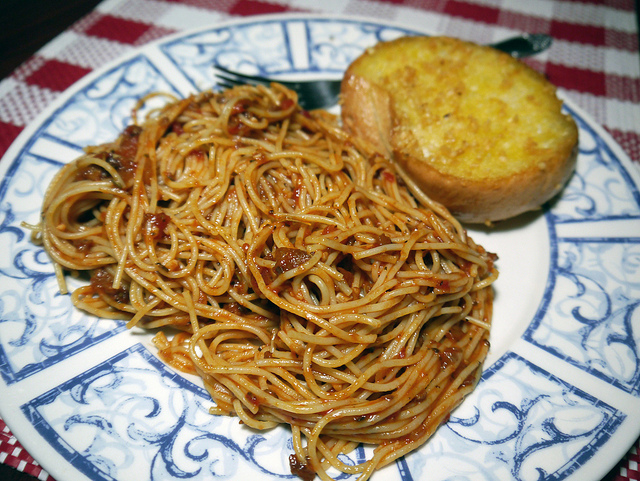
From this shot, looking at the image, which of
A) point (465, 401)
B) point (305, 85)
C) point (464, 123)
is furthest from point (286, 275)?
point (305, 85)

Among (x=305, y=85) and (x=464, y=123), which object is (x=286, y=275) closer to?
(x=464, y=123)

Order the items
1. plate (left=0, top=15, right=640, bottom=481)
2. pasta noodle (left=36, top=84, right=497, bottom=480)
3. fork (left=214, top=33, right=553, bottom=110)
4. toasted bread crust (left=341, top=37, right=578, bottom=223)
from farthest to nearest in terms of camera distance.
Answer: fork (left=214, top=33, right=553, bottom=110), toasted bread crust (left=341, top=37, right=578, bottom=223), pasta noodle (left=36, top=84, right=497, bottom=480), plate (left=0, top=15, right=640, bottom=481)

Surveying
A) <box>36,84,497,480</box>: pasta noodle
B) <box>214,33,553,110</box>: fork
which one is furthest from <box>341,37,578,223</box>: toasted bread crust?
<box>214,33,553,110</box>: fork

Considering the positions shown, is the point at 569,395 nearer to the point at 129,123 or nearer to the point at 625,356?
the point at 625,356

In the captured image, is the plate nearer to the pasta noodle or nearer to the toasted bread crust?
the pasta noodle

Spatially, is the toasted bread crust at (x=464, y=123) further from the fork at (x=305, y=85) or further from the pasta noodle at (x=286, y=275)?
the fork at (x=305, y=85)
